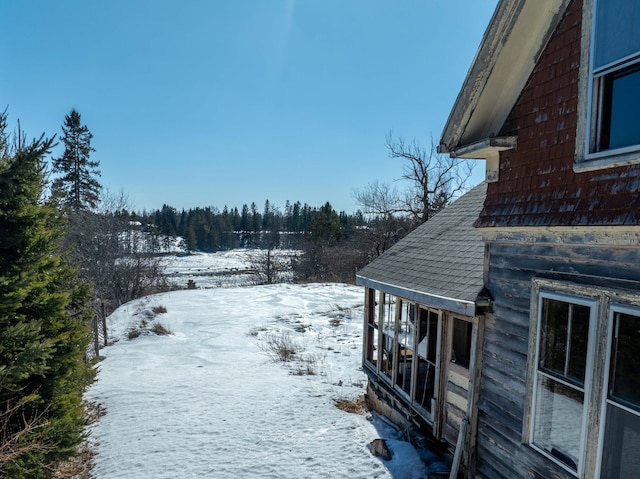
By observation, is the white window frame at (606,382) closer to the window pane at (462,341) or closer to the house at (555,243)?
the house at (555,243)

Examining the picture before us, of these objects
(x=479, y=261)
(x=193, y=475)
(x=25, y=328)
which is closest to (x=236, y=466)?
(x=193, y=475)

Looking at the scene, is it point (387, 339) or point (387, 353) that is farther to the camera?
point (387, 339)

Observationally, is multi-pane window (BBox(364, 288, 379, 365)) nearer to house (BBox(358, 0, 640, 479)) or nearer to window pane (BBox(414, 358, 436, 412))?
window pane (BBox(414, 358, 436, 412))

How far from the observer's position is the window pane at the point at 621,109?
3.23 metres

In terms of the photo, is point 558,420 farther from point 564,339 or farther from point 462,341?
point 462,341

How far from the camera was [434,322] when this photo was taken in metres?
8.78

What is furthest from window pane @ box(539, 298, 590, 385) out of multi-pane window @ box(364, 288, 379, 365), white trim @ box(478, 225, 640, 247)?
multi-pane window @ box(364, 288, 379, 365)

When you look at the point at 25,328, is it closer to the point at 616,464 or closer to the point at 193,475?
the point at 193,475

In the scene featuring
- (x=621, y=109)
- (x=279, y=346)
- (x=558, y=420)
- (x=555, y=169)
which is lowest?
(x=279, y=346)

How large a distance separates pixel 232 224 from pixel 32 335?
369 ft

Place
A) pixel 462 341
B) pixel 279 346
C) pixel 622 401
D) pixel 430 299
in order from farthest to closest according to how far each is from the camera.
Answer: pixel 279 346 < pixel 462 341 < pixel 430 299 < pixel 622 401

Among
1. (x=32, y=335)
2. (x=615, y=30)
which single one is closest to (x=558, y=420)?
(x=615, y=30)

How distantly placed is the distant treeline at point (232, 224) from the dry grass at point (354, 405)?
138 ft

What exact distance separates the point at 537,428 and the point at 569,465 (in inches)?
18.2
